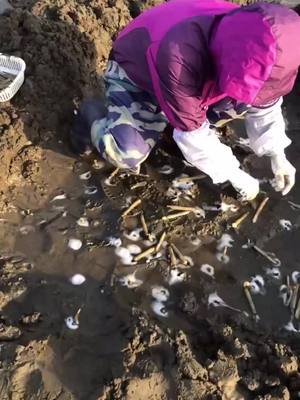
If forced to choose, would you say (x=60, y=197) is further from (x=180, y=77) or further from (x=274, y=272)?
(x=274, y=272)

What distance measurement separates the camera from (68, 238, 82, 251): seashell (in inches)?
116

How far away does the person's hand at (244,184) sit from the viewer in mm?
3038

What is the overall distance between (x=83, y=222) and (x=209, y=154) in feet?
2.27

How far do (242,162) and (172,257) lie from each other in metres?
0.79

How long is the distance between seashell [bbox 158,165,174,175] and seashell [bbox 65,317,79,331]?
105 cm

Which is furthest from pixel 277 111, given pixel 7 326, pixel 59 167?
pixel 7 326

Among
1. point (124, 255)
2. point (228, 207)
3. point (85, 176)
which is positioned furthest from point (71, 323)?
point (228, 207)

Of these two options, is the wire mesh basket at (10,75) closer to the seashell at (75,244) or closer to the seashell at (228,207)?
the seashell at (75,244)

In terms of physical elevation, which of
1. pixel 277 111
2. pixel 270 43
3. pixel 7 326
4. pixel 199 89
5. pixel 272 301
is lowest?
pixel 272 301

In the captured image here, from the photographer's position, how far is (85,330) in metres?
2.56

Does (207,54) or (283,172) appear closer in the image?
(207,54)

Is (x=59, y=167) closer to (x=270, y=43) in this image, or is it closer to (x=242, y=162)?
(x=242, y=162)

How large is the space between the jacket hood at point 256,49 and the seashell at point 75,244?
104 centimetres

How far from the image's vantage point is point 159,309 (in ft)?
8.98
